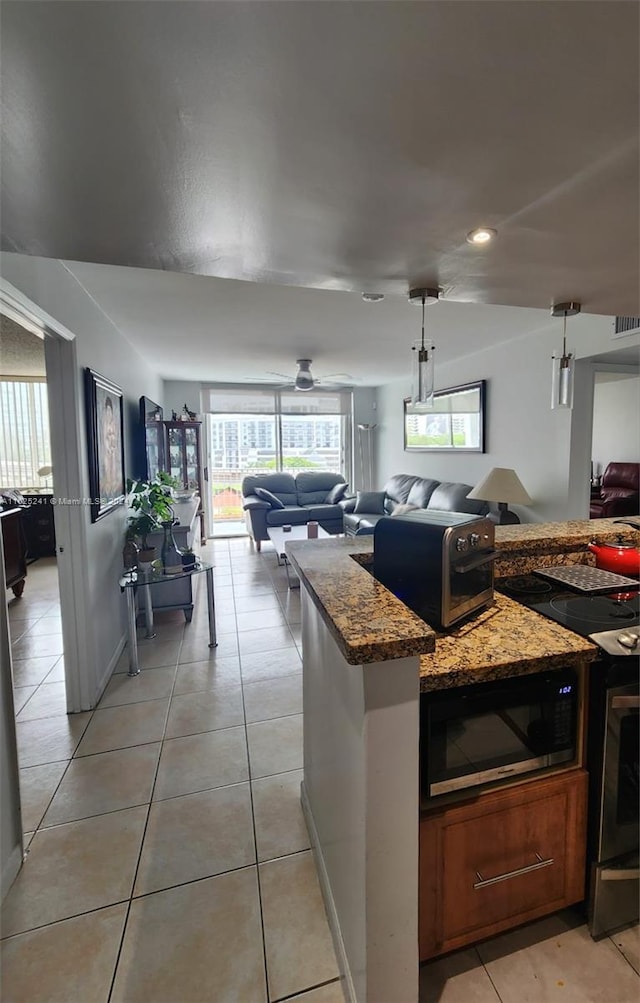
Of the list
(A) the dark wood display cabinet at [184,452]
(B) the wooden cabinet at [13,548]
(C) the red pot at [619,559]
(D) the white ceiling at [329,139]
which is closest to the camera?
(D) the white ceiling at [329,139]

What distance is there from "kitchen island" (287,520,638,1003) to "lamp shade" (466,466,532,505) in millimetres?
2380

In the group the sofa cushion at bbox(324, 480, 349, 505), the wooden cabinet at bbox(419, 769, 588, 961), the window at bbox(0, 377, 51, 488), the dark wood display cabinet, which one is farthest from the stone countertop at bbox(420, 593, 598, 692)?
the window at bbox(0, 377, 51, 488)

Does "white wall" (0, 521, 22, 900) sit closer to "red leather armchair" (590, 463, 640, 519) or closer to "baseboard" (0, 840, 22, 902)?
"baseboard" (0, 840, 22, 902)

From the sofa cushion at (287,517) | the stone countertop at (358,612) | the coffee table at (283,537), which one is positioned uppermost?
the stone countertop at (358,612)

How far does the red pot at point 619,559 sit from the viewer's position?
Result: 1.69 meters

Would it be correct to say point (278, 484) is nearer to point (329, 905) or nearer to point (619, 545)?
point (619, 545)

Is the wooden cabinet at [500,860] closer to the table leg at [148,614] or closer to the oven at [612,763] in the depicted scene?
the oven at [612,763]

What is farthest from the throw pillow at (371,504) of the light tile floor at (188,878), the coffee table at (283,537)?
the light tile floor at (188,878)

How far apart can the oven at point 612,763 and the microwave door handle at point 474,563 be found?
0.77 feet

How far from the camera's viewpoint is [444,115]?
0.86 metres

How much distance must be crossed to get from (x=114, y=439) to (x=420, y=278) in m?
2.30

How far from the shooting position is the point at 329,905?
1.31 meters

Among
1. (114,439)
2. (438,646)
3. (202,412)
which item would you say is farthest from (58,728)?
(202,412)

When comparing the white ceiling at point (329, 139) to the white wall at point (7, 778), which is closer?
the white ceiling at point (329, 139)
